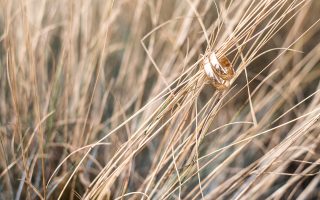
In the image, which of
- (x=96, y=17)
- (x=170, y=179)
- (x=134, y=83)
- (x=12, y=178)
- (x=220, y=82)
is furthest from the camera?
(x=96, y=17)

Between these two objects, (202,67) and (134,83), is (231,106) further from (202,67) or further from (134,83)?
(202,67)

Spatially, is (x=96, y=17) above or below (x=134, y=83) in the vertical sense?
above

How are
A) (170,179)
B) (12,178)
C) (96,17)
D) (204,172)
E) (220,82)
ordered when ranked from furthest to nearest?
1. (96,17)
2. (204,172)
3. (12,178)
4. (170,179)
5. (220,82)

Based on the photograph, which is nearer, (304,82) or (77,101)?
(77,101)

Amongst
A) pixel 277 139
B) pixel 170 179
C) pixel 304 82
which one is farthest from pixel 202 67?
pixel 304 82

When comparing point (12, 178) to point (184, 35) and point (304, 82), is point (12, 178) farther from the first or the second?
point (304, 82)

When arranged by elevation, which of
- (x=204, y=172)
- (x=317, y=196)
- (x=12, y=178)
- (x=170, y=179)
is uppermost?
(x=12, y=178)
